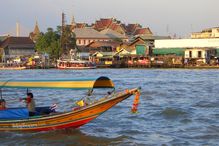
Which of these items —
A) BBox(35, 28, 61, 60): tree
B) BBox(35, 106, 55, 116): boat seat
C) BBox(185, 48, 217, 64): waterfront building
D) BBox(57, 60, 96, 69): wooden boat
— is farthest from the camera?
BBox(35, 28, 61, 60): tree

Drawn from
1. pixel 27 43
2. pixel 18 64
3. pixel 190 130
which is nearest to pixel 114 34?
pixel 27 43

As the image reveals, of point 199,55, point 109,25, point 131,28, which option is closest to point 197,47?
point 199,55

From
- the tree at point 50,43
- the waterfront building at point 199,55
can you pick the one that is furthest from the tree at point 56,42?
the waterfront building at point 199,55

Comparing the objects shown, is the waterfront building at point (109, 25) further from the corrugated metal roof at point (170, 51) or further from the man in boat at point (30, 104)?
the man in boat at point (30, 104)

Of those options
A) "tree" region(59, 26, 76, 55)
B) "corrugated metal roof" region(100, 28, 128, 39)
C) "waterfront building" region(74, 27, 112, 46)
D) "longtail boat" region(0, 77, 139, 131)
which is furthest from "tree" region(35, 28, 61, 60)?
"longtail boat" region(0, 77, 139, 131)

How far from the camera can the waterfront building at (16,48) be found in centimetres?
7406

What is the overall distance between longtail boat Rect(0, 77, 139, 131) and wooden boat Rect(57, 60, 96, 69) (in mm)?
45473

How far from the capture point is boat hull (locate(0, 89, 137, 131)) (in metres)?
11.1

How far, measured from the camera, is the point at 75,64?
6000 centimetres

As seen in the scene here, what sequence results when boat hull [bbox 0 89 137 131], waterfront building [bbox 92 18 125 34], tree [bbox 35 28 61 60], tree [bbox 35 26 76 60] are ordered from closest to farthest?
boat hull [bbox 0 89 137 131] < tree [bbox 35 26 76 60] < tree [bbox 35 28 61 60] < waterfront building [bbox 92 18 125 34]

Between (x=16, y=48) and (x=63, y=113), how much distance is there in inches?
2563

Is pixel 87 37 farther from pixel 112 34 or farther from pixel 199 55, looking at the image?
pixel 199 55

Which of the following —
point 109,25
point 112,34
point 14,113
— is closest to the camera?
point 14,113

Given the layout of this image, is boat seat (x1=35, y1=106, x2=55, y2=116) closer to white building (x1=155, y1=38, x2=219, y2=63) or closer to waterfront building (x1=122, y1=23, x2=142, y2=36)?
white building (x1=155, y1=38, x2=219, y2=63)
